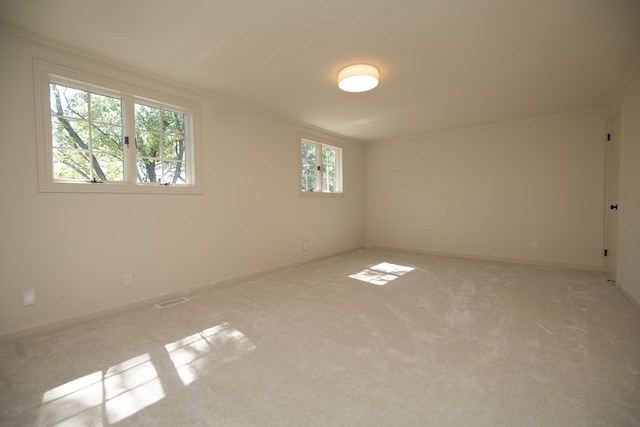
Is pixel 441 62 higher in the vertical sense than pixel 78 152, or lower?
higher

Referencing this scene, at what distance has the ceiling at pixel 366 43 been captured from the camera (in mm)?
2070

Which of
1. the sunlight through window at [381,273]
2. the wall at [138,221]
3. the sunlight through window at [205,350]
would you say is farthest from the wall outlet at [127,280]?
the sunlight through window at [381,273]

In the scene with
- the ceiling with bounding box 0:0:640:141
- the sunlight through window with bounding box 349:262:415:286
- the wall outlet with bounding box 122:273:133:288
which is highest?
the ceiling with bounding box 0:0:640:141

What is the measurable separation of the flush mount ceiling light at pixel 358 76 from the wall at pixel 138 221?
1673 millimetres

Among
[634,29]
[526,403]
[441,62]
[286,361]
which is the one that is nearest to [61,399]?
[286,361]

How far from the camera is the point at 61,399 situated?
1.60m

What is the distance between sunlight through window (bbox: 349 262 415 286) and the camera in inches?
157

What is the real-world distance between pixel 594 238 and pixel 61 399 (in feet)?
20.6

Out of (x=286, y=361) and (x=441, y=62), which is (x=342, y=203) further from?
(x=286, y=361)

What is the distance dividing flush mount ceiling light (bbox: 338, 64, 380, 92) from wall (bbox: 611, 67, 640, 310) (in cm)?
271

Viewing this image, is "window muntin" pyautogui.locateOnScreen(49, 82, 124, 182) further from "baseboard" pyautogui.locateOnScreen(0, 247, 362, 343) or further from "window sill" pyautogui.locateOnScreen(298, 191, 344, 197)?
"window sill" pyautogui.locateOnScreen(298, 191, 344, 197)

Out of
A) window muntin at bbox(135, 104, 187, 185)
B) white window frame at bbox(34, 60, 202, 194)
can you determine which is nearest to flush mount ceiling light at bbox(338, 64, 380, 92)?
white window frame at bbox(34, 60, 202, 194)

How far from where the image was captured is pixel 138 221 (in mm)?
3021

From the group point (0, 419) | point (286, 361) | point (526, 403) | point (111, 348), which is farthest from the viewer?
point (111, 348)
